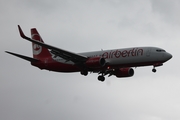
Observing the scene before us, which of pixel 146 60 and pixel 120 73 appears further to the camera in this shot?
pixel 120 73

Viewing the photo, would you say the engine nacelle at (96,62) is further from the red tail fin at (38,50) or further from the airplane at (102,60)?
the red tail fin at (38,50)

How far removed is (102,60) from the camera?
69.8 m

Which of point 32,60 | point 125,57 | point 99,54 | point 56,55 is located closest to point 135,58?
point 125,57

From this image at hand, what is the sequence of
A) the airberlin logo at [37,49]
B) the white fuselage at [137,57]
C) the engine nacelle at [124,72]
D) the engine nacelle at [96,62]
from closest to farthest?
the white fuselage at [137,57] < the engine nacelle at [96,62] < the engine nacelle at [124,72] < the airberlin logo at [37,49]

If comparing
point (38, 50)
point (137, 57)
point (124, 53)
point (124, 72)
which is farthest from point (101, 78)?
point (38, 50)

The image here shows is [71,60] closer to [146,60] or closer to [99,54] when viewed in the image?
[99,54]

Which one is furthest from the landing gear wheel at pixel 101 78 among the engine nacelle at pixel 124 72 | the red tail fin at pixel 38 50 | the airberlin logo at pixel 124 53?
the red tail fin at pixel 38 50

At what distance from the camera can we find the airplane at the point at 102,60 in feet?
223

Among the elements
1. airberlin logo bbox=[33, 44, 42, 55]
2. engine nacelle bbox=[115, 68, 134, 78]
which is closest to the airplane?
engine nacelle bbox=[115, 68, 134, 78]

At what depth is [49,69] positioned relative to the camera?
77.2m

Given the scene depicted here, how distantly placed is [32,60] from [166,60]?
74.0ft

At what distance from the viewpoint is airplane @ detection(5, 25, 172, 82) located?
223ft

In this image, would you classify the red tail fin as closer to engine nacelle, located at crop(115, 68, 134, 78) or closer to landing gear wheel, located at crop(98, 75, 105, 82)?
landing gear wheel, located at crop(98, 75, 105, 82)

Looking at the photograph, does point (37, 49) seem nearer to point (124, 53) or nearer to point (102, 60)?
point (102, 60)
